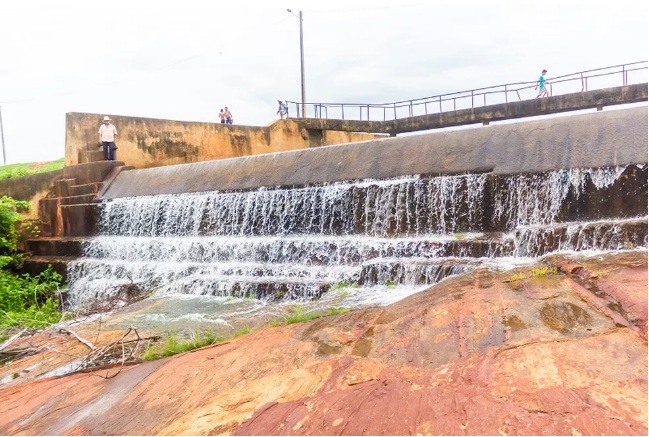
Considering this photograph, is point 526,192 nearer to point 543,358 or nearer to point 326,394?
→ point 543,358

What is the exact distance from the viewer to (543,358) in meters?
2.56

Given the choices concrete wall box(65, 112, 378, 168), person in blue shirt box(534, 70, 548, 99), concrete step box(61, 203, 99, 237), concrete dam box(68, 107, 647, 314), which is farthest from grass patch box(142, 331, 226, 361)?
person in blue shirt box(534, 70, 548, 99)

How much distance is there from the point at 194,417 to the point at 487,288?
255 centimetres

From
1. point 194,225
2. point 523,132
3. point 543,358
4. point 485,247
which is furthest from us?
point 194,225

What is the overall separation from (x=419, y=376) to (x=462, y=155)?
17.2 ft

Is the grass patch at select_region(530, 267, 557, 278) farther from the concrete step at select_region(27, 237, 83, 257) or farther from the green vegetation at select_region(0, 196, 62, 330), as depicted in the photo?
the concrete step at select_region(27, 237, 83, 257)

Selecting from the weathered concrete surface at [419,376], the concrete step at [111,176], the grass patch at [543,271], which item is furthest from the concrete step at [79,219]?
the grass patch at [543,271]

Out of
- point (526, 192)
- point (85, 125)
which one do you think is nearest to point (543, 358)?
point (526, 192)

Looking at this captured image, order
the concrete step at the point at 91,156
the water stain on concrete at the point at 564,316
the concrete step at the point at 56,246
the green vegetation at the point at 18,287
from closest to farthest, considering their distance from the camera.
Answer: the water stain on concrete at the point at 564,316
the green vegetation at the point at 18,287
the concrete step at the point at 56,246
the concrete step at the point at 91,156

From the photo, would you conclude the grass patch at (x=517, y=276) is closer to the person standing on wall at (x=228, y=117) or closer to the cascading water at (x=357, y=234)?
the cascading water at (x=357, y=234)

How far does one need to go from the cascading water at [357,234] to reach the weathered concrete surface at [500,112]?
9293 millimetres

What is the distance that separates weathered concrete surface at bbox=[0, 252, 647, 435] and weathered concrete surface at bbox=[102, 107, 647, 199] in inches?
94.1

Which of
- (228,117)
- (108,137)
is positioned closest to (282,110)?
(228,117)

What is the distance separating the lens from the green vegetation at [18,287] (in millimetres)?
7641
